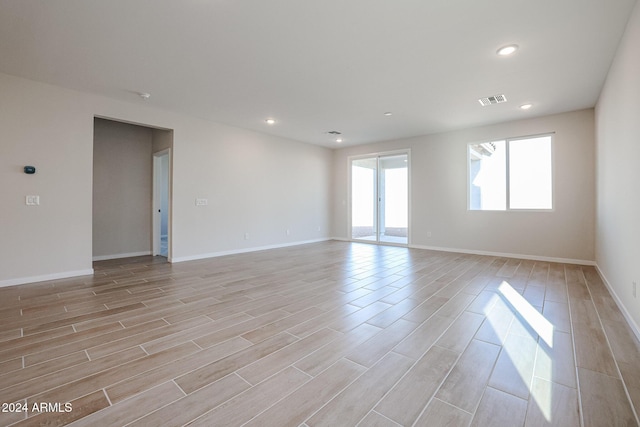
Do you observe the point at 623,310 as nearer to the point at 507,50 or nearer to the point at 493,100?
the point at 507,50

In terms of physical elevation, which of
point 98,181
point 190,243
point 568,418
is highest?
point 98,181

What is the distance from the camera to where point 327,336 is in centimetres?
225

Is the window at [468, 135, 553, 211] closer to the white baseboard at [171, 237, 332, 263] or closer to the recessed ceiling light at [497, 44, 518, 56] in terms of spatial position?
the recessed ceiling light at [497, 44, 518, 56]

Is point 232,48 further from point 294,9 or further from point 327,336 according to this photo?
point 327,336

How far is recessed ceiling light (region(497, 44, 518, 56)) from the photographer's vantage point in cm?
293

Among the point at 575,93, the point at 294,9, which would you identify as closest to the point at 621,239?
the point at 575,93

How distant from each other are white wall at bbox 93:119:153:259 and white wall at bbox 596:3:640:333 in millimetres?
7208

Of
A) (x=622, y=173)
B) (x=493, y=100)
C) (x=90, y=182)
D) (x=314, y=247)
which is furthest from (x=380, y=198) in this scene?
(x=90, y=182)

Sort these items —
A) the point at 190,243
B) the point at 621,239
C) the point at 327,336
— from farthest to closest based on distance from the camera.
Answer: the point at 190,243 < the point at 621,239 < the point at 327,336

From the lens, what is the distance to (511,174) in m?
5.63

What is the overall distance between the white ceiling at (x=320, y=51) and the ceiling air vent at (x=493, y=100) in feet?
0.41

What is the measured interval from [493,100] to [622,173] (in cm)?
212

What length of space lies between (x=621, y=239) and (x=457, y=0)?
2783mm

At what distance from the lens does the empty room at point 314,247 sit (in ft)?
5.36
